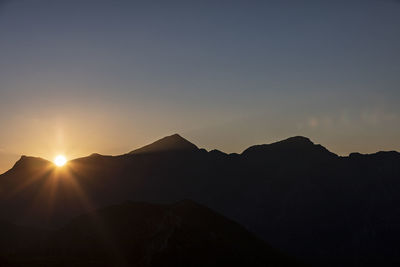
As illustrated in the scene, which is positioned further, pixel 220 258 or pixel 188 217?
Result: pixel 188 217

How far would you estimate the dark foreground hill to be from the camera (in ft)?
369

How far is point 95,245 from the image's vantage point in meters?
152

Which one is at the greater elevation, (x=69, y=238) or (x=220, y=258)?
(x=69, y=238)

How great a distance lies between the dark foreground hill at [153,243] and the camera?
112 meters

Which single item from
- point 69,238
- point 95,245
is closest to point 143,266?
point 95,245

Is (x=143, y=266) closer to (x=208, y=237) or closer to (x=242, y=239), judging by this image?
(x=208, y=237)

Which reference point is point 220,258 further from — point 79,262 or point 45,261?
point 45,261

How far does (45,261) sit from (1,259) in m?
10.2

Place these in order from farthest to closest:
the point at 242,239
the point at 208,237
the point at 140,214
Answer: the point at 140,214, the point at 242,239, the point at 208,237

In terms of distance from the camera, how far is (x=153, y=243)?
122625 mm

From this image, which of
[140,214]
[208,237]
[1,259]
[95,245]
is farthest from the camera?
[140,214]

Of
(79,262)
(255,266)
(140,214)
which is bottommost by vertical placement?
(255,266)

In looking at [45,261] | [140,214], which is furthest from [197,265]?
[140,214]

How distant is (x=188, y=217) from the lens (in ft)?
438
